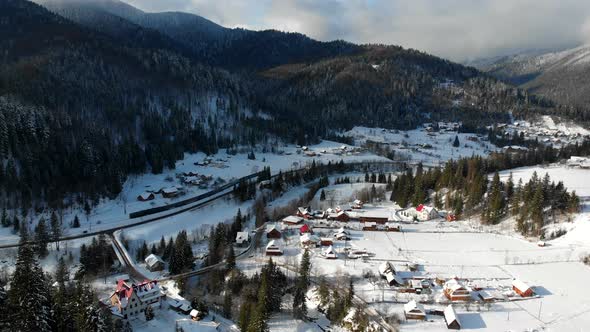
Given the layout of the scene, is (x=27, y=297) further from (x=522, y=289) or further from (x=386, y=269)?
(x=522, y=289)

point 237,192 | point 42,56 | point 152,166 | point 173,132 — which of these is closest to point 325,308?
point 237,192

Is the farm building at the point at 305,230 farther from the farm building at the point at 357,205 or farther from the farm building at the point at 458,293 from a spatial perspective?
the farm building at the point at 458,293

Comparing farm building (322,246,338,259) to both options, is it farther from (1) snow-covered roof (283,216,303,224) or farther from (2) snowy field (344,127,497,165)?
(2) snowy field (344,127,497,165)

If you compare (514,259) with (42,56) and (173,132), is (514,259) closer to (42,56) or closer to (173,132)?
(173,132)

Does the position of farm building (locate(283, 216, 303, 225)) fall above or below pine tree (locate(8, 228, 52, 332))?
below

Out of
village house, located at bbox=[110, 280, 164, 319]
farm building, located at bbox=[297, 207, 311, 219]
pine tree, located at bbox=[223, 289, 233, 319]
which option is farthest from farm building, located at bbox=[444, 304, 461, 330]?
farm building, located at bbox=[297, 207, 311, 219]
